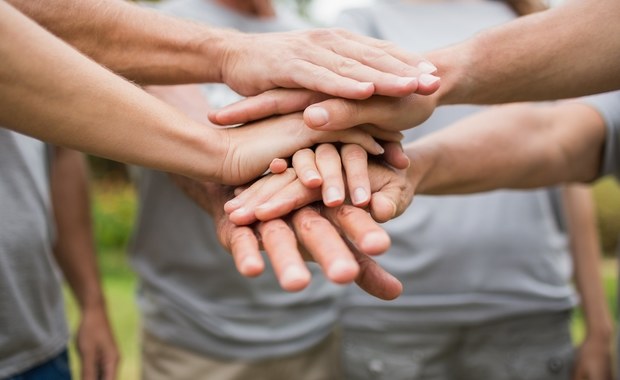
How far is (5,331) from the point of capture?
5.71 feet

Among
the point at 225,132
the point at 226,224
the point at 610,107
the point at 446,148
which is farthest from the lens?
the point at 610,107

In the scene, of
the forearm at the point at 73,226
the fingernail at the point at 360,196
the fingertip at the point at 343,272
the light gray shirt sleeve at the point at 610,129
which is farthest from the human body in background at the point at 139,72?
the light gray shirt sleeve at the point at 610,129

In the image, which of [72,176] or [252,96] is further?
[72,176]

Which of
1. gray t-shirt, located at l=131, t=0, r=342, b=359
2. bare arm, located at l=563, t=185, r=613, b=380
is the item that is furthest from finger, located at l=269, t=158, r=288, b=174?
bare arm, located at l=563, t=185, r=613, b=380

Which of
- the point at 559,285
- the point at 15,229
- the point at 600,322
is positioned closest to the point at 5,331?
the point at 15,229

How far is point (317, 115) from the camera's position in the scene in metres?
1.60

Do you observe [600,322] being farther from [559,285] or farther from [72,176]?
[72,176]

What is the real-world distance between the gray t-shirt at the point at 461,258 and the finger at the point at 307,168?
0.78 m

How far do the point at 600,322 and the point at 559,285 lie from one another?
0.74 ft

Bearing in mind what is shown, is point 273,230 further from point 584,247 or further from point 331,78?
point 584,247

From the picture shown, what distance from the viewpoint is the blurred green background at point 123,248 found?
5504mm

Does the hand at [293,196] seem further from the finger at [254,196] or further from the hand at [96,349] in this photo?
the hand at [96,349]

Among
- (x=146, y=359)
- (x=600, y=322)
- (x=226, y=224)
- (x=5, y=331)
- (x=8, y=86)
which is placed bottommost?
(x=146, y=359)

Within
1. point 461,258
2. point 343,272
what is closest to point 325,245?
point 343,272
